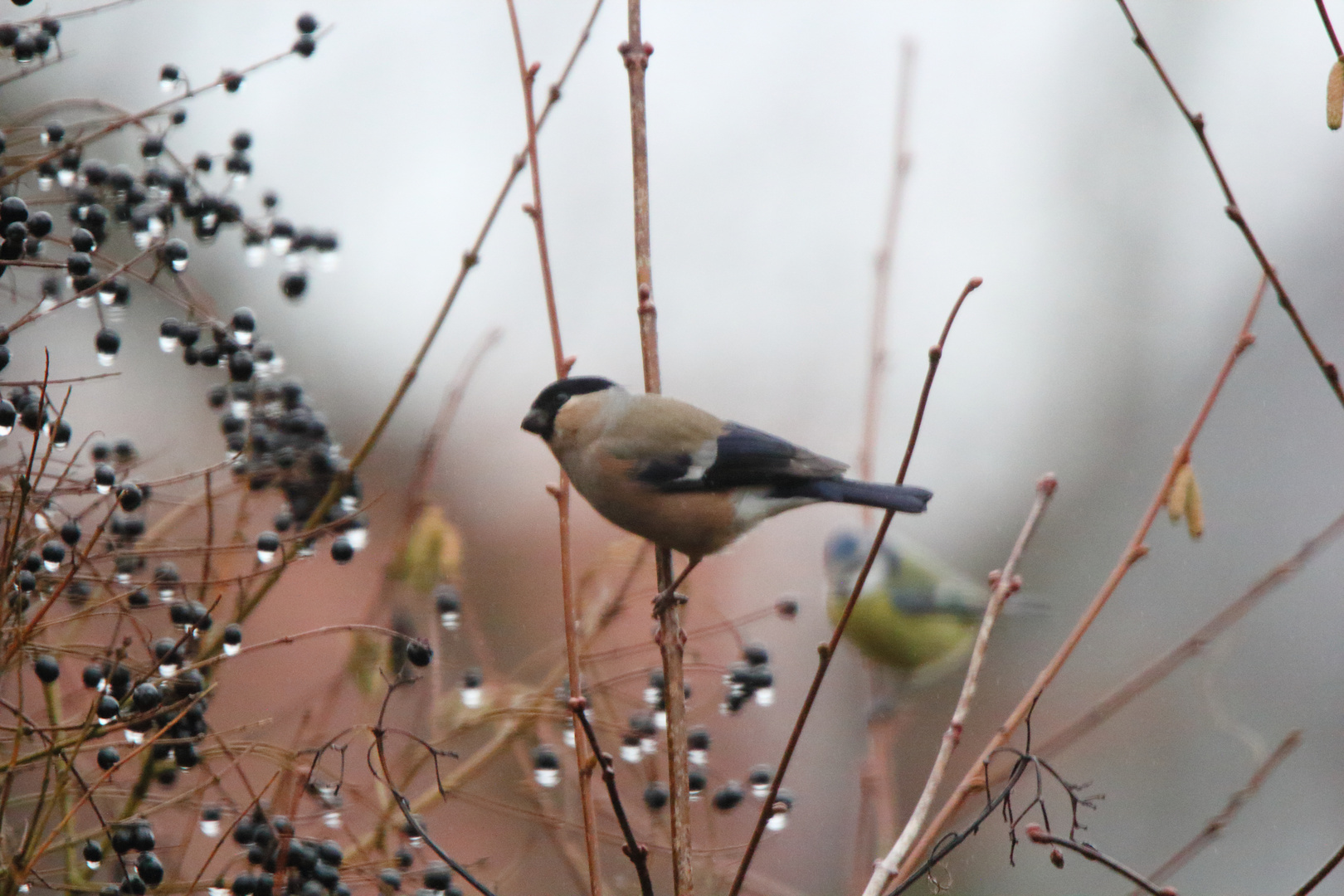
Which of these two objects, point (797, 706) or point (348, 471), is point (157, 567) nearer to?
point (348, 471)

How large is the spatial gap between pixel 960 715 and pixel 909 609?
1.54m

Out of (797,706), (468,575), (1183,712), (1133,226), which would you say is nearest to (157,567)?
(468,575)

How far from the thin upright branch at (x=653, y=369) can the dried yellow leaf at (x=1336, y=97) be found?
0.69 meters

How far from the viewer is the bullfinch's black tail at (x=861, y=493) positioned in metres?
1.42

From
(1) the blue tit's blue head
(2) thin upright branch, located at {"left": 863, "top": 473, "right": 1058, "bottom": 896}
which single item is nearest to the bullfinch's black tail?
(2) thin upright branch, located at {"left": 863, "top": 473, "right": 1058, "bottom": 896}

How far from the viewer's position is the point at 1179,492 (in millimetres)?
1186

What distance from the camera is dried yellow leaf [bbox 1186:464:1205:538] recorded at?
1.19m

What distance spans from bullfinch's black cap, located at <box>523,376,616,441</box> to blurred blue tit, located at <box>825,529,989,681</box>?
678 millimetres

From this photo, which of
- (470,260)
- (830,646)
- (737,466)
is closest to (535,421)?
(737,466)

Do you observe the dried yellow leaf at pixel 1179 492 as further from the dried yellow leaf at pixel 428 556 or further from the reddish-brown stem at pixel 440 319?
the dried yellow leaf at pixel 428 556

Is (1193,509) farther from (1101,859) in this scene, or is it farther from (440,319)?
(440,319)

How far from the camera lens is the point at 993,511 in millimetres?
3834

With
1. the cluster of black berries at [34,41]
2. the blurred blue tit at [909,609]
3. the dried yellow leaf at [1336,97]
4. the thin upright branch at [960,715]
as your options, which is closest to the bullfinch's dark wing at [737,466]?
the blurred blue tit at [909,609]

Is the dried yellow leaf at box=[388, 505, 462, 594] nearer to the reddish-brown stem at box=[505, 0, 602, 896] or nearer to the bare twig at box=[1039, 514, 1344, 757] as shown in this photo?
the reddish-brown stem at box=[505, 0, 602, 896]
